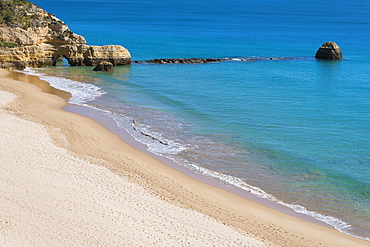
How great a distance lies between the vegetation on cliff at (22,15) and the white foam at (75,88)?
515 cm

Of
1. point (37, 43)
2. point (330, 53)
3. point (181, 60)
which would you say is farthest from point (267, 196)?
point (330, 53)

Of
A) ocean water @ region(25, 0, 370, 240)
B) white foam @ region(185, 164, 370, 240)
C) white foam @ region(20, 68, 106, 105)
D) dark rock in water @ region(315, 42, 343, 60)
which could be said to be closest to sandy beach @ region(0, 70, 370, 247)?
white foam @ region(185, 164, 370, 240)

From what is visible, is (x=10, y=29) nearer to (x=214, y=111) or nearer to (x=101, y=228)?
(x=214, y=111)

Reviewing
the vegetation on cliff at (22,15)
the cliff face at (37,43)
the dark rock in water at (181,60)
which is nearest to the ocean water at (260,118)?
the cliff face at (37,43)

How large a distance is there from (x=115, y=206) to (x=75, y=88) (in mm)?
25831

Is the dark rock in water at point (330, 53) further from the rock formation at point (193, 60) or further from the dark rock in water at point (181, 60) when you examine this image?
the dark rock in water at point (181, 60)

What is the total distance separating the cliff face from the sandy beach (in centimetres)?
2445

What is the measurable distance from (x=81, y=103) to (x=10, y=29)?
1663 centimetres

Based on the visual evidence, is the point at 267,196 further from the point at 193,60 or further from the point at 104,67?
the point at 193,60

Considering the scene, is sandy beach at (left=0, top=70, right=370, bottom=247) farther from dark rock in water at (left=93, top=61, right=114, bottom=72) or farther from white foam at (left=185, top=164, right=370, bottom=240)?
dark rock in water at (left=93, top=61, right=114, bottom=72)

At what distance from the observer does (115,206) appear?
16.8 metres

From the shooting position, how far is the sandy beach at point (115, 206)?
14.8 metres

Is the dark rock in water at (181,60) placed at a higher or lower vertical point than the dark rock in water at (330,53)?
lower

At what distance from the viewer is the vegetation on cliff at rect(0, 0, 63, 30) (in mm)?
46562
